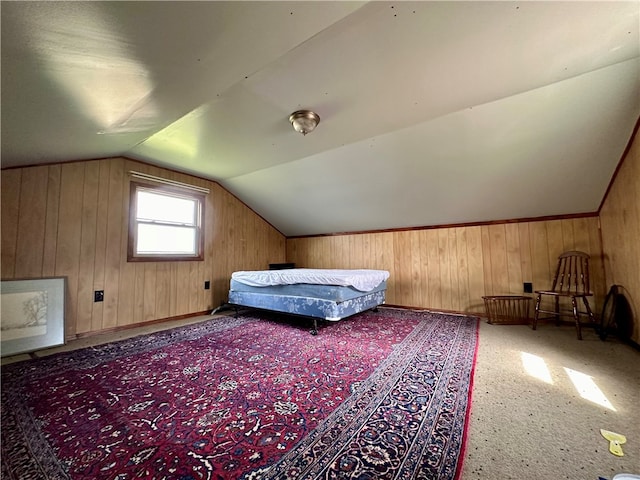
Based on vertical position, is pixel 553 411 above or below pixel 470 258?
below

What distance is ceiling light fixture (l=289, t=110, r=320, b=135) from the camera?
1989 millimetres

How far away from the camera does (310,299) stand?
8.72 feet

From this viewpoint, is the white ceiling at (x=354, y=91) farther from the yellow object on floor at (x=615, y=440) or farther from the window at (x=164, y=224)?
the yellow object on floor at (x=615, y=440)

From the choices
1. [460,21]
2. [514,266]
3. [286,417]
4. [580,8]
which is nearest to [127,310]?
[286,417]

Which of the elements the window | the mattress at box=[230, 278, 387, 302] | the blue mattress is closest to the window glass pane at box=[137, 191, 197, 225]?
the window

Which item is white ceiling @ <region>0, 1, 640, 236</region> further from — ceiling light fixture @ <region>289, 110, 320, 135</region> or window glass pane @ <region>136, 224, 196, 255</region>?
window glass pane @ <region>136, 224, 196, 255</region>

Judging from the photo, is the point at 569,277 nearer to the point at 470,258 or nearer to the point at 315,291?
the point at 470,258

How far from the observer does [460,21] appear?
120 centimetres

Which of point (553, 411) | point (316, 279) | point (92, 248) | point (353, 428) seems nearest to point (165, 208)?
point (92, 248)

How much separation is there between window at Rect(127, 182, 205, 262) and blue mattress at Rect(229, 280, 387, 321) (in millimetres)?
948

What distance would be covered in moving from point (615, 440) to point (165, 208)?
4.32 m

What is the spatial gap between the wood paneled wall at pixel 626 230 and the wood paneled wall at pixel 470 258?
30 centimetres

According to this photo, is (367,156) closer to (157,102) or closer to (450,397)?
(157,102)

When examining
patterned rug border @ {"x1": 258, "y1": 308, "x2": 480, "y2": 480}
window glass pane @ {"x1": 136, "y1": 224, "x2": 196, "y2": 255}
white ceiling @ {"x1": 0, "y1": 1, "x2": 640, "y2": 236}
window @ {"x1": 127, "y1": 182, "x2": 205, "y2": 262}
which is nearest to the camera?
patterned rug border @ {"x1": 258, "y1": 308, "x2": 480, "y2": 480}
